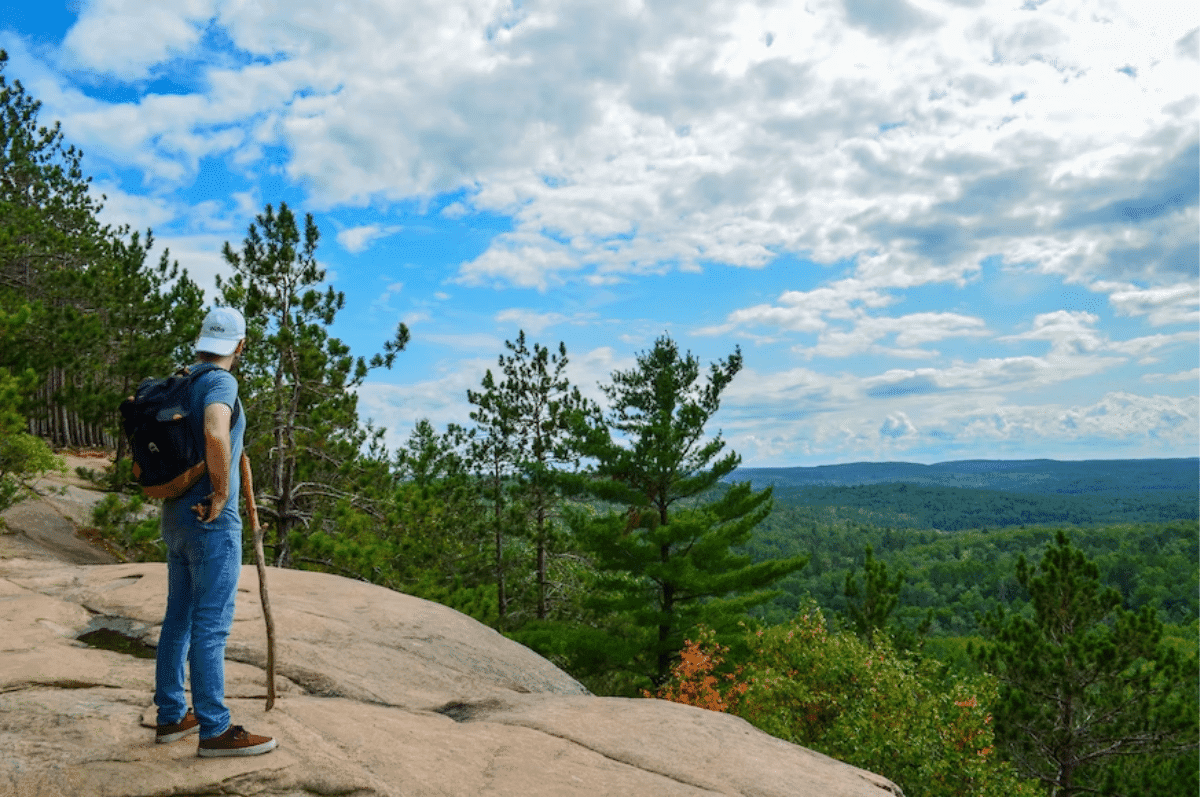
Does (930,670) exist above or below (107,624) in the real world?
below

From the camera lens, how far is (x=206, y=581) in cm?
400

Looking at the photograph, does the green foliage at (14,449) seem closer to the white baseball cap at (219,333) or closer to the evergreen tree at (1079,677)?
the white baseball cap at (219,333)

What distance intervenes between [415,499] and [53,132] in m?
23.5

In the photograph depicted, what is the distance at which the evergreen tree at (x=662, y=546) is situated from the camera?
21609 millimetres

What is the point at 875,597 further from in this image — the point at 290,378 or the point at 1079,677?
the point at 290,378

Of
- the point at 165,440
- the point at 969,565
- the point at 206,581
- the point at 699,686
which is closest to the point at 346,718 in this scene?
the point at 206,581

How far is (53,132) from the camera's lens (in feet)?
92.4

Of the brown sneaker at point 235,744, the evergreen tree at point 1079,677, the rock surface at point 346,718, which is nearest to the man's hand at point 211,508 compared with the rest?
the brown sneaker at point 235,744

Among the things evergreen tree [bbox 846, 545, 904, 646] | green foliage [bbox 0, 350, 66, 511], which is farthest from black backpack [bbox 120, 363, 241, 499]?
evergreen tree [bbox 846, 545, 904, 646]

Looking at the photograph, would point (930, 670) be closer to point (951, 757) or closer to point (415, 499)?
point (951, 757)

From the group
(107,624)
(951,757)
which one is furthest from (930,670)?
(107,624)

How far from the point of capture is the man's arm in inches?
155

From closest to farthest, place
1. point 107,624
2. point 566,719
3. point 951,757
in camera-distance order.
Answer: point 566,719 < point 107,624 < point 951,757

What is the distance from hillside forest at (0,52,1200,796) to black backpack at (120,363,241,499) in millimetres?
9077
